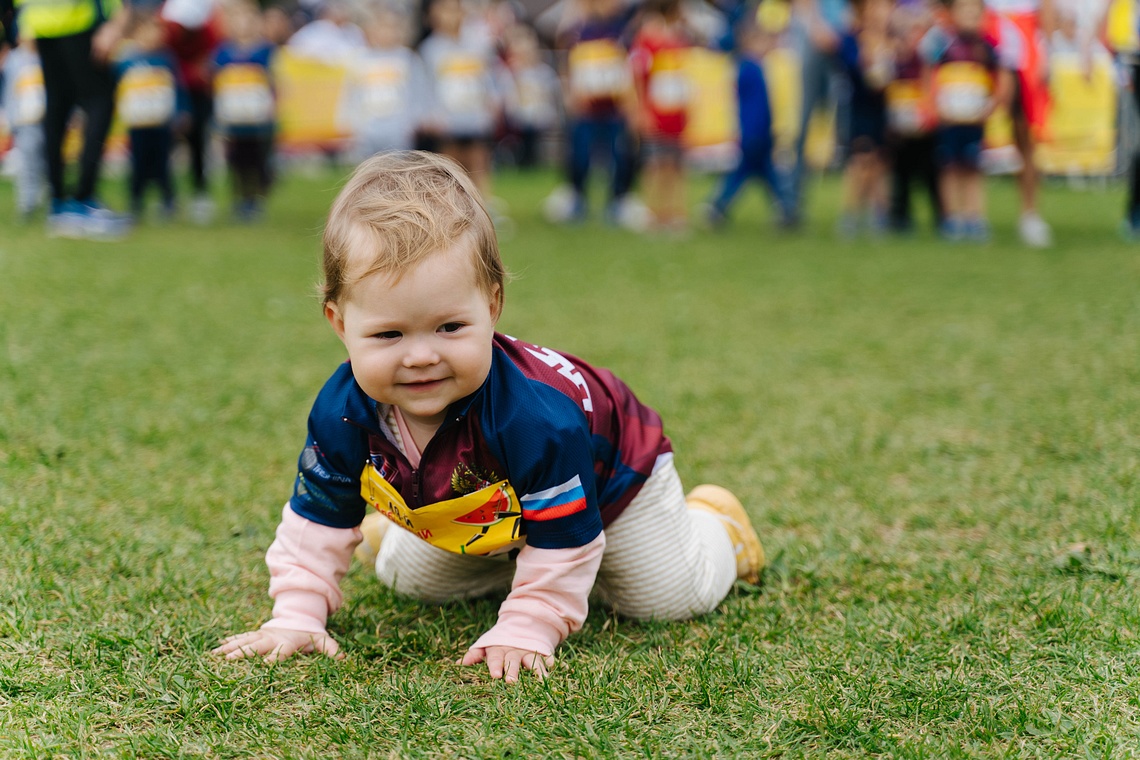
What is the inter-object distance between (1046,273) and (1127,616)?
15.9ft

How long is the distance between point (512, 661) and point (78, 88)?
228 inches

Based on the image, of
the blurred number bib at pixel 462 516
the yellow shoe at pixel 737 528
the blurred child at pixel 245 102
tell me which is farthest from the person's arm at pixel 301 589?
the blurred child at pixel 245 102

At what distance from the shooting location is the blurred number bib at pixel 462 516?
1.98 meters

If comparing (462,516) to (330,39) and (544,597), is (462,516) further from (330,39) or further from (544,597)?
(330,39)

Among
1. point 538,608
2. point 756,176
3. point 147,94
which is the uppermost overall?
point 147,94

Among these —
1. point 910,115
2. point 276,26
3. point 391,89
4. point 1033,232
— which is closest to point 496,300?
point 910,115

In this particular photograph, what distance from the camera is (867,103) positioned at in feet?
27.7

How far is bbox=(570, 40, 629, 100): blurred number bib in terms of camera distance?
340 inches

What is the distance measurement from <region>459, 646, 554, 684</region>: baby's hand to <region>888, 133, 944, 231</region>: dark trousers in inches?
278

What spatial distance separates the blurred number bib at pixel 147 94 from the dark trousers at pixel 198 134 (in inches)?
38.1

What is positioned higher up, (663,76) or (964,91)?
(663,76)

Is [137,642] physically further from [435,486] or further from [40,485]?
[40,485]

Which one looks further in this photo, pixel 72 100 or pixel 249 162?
pixel 249 162

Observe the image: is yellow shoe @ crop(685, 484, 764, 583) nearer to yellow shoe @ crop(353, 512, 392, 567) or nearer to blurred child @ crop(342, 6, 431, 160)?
yellow shoe @ crop(353, 512, 392, 567)
